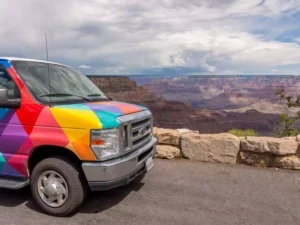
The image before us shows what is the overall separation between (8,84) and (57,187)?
1.56m

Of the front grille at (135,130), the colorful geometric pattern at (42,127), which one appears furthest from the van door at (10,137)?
the front grille at (135,130)

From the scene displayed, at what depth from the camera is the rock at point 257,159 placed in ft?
19.5

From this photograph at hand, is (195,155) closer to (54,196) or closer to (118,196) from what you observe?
(118,196)

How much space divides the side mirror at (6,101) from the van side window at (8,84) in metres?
0.08

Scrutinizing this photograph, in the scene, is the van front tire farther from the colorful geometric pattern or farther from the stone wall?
the stone wall

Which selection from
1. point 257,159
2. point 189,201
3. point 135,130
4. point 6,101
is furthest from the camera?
point 257,159

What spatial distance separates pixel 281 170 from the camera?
576cm

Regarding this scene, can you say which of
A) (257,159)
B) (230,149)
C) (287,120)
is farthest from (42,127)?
(287,120)

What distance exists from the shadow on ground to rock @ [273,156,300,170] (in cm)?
286

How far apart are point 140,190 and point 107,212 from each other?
881 mm

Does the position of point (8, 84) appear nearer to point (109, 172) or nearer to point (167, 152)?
point (109, 172)

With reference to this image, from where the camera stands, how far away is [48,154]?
401 cm

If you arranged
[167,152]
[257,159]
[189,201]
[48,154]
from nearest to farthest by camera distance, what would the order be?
[48,154] < [189,201] < [257,159] < [167,152]

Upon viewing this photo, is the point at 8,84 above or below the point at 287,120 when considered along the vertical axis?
above
